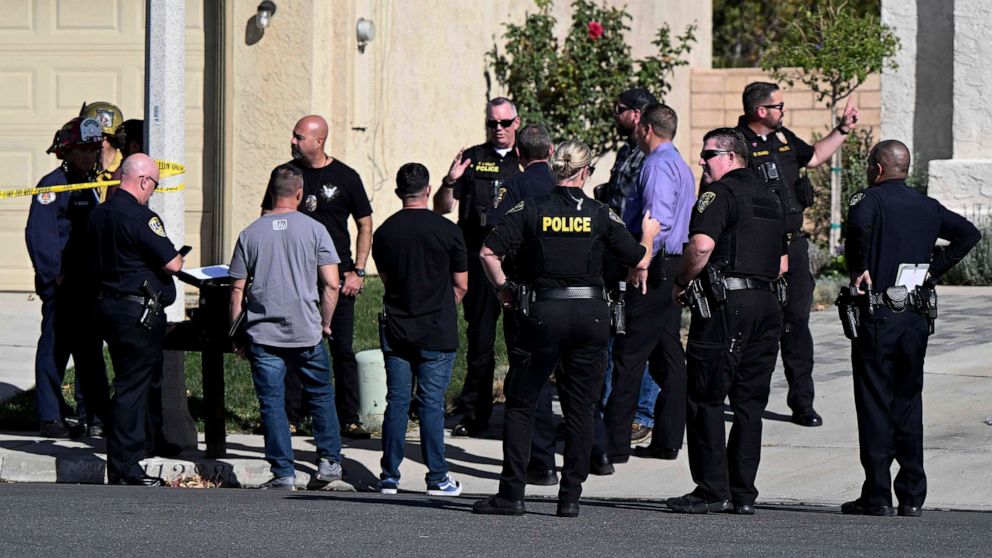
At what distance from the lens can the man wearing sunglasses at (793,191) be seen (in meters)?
9.67

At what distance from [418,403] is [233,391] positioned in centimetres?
271

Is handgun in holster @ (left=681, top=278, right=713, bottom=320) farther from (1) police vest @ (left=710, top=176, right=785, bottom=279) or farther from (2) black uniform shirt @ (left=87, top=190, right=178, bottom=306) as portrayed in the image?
(2) black uniform shirt @ (left=87, top=190, right=178, bottom=306)

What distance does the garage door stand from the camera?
14859 millimetres

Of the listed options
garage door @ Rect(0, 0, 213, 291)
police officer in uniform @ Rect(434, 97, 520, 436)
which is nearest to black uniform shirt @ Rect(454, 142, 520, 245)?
police officer in uniform @ Rect(434, 97, 520, 436)

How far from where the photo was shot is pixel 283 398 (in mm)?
8797

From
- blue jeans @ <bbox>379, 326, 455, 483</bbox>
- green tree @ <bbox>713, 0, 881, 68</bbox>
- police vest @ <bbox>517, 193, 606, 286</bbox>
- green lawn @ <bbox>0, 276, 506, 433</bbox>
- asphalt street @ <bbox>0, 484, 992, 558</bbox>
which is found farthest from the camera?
green tree @ <bbox>713, 0, 881, 68</bbox>

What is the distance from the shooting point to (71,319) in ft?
32.9

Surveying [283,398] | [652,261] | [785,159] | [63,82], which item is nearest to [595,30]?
[63,82]

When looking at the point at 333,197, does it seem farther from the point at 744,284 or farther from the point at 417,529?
the point at 417,529

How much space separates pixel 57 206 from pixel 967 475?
5.69m

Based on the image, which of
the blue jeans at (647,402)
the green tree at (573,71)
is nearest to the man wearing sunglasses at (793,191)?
the blue jeans at (647,402)

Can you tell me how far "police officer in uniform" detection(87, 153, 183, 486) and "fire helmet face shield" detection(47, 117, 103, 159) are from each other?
4.54 ft

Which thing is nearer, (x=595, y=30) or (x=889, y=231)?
(x=889, y=231)

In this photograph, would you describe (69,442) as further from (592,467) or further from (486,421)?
(592,467)
